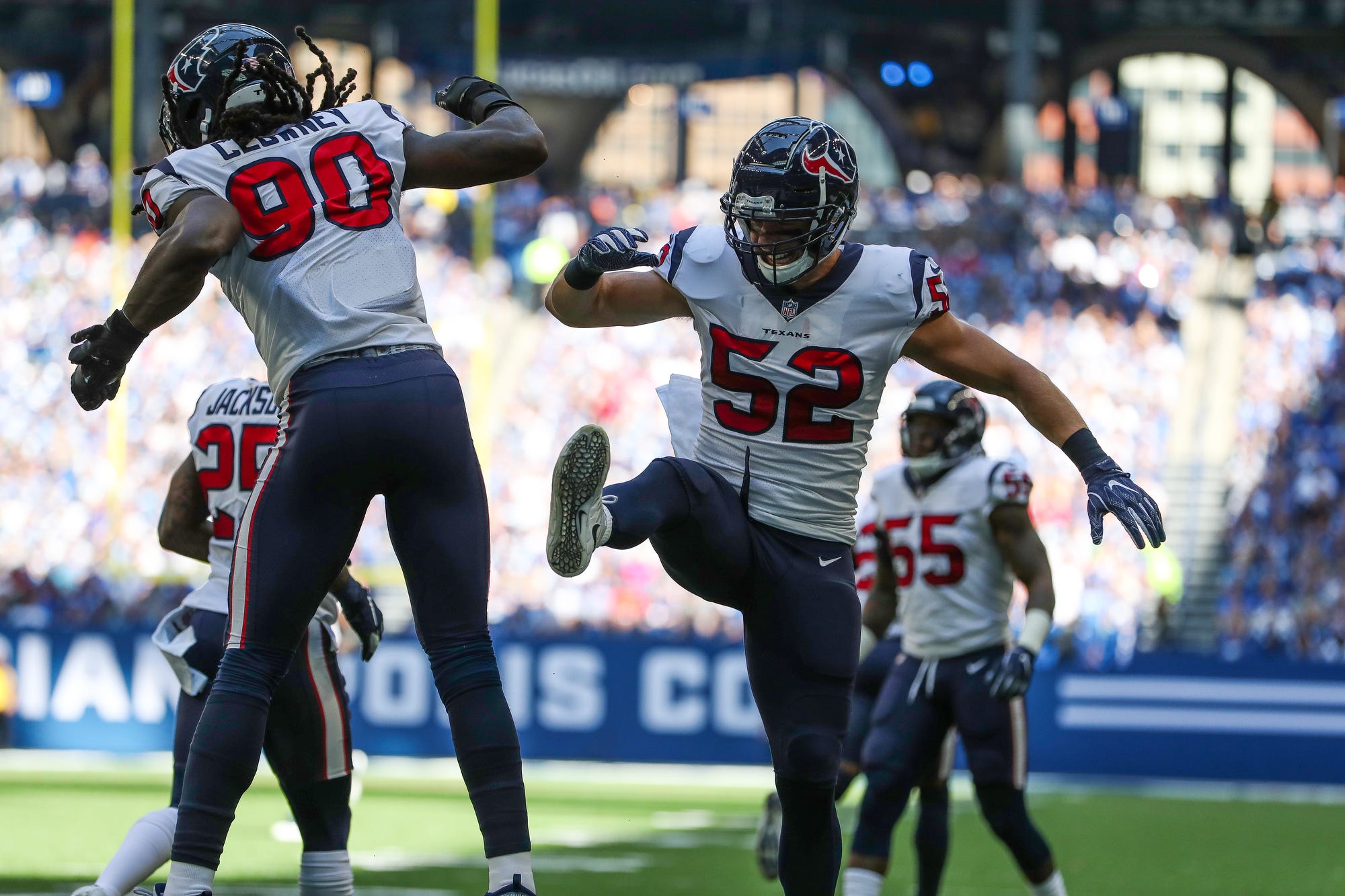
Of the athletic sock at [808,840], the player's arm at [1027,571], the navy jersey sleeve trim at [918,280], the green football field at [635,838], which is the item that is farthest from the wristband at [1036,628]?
the navy jersey sleeve trim at [918,280]

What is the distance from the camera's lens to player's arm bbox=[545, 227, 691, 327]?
4.03 m

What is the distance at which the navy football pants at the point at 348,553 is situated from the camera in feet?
11.8

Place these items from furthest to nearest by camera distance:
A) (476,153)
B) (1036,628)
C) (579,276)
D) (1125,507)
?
(1036,628) < (579,276) < (1125,507) < (476,153)

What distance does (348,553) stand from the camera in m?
3.71

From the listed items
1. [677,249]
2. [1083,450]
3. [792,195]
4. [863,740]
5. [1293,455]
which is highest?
[792,195]

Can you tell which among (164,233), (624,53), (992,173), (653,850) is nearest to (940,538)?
(653,850)

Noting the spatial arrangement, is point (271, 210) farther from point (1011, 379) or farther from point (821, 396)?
point (1011, 379)

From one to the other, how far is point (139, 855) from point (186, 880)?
35.9 inches

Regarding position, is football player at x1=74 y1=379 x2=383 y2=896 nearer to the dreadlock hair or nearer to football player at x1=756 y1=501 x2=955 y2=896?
the dreadlock hair

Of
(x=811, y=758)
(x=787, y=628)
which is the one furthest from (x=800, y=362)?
(x=811, y=758)

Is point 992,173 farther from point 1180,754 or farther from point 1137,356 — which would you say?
point 1180,754

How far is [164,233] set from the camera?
368cm

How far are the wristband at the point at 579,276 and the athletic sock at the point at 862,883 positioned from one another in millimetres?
2483

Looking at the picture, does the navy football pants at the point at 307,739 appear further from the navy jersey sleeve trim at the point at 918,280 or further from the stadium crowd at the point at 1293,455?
the stadium crowd at the point at 1293,455
